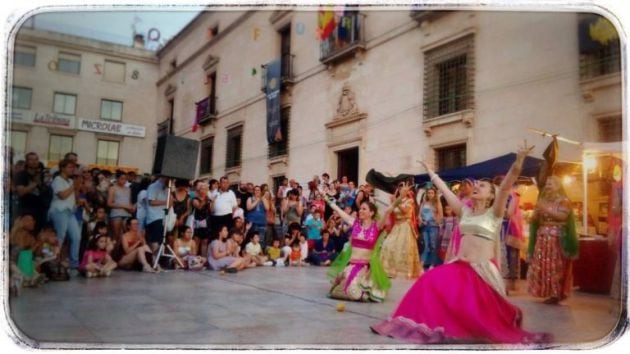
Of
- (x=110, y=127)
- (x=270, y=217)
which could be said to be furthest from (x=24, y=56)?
(x=270, y=217)

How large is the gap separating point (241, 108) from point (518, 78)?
5.52 ft

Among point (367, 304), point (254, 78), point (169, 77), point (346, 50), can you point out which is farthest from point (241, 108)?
point (367, 304)

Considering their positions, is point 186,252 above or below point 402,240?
below

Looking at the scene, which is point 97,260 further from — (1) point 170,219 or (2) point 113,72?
(2) point 113,72

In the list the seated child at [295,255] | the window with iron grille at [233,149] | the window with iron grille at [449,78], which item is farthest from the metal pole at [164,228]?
the window with iron grille at [449,78]

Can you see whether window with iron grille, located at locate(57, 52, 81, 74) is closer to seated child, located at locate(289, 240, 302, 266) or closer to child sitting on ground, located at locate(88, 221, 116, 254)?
child sitting on ground, located at locate(88, 221, 116, 254)

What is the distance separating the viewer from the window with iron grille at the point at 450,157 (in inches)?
117

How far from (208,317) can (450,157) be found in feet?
5.38

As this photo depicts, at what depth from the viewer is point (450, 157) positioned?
3006 millimetres

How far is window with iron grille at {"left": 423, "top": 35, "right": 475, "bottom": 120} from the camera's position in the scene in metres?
3.01

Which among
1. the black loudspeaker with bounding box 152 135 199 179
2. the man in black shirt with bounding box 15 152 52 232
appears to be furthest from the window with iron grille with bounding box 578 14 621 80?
the man in black shirt with bounding box 15 152 52 232

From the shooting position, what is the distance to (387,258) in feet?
11.5

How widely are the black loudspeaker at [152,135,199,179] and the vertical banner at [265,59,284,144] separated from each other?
1.55 ft

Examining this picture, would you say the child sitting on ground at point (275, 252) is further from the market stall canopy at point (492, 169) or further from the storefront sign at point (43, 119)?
the storefront sign at point (43, 119)
